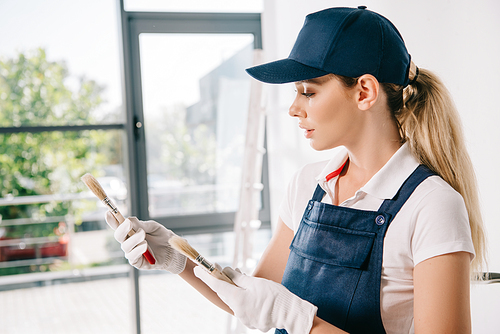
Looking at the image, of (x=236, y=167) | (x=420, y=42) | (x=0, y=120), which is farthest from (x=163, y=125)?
(x=420, y=42)

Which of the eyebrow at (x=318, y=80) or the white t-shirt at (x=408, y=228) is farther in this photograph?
the eyebrow at (x=318, y=80)

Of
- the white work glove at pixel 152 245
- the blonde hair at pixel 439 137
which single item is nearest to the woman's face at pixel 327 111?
the blonde hair at pixel 439 137

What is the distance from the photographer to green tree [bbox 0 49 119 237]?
9.71 feet

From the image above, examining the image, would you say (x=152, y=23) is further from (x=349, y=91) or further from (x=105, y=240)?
(x=349, y=91)

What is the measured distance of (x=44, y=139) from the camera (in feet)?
10.1

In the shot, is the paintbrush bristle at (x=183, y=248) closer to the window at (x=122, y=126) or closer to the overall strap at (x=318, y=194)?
the overall strap at (x=318, y=194)

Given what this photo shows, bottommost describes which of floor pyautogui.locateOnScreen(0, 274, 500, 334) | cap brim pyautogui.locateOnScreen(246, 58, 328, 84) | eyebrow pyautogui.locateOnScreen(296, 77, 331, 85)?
floor pyautogui.locateOnScreen(0, 274, 500, 334)

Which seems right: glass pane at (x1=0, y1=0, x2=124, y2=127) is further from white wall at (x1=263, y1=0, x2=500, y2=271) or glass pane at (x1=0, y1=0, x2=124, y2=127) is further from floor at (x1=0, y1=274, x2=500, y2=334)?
white wall at (x1=263, y1=0, x2=500, y2=271)

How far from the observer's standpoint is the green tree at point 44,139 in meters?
2.96

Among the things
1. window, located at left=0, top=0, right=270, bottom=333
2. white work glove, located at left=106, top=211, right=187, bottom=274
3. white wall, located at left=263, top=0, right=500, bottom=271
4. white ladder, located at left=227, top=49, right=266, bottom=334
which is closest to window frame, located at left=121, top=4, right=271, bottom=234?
window, located at left=0, top=0, right=270, bottom=333

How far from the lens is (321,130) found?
1.05 meters

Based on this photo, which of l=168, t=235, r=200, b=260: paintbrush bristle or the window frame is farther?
the window frame

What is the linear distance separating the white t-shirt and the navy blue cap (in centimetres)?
22

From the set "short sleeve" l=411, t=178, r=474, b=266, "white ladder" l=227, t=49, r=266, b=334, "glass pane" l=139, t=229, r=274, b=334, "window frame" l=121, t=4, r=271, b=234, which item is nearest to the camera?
"short sleeve" l=411, t=178, r=474, b=266
